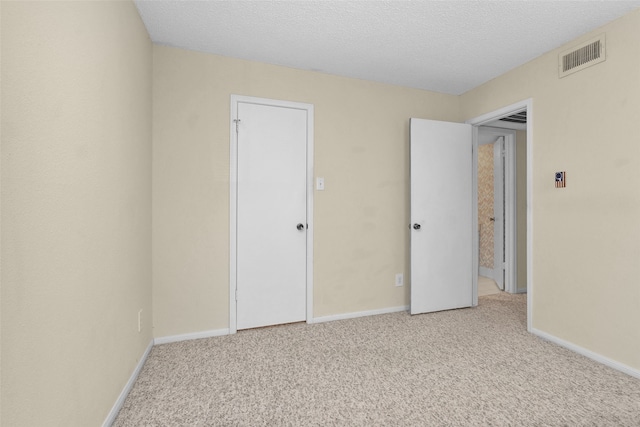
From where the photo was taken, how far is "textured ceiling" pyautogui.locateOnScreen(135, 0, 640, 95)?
2.04m

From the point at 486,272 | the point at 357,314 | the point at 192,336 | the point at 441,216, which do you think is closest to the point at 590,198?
the point at 441,216

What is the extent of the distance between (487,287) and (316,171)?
9.82ft

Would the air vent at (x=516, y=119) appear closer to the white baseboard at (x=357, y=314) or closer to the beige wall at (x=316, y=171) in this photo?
the beige wall at (x=316, y=171)

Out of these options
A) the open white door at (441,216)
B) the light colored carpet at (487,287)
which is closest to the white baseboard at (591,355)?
the open white door at (441,216)

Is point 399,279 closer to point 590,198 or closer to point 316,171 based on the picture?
point 316,171

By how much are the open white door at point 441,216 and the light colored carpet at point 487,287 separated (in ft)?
2.49

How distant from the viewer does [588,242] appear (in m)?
2.32

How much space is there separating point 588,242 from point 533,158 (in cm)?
80

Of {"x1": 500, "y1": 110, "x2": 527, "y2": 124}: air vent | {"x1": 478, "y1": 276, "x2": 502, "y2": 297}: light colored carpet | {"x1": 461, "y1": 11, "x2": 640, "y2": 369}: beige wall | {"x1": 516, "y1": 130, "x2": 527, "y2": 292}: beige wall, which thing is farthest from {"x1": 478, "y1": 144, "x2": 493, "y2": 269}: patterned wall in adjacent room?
{"x1": 461, "y1": 11, "x2": 640, "y2": 369}: beige wall

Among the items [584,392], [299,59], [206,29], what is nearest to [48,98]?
[206,29]

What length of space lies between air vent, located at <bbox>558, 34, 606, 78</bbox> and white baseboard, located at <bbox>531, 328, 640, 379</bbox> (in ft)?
6.86

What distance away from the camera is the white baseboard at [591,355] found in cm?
206

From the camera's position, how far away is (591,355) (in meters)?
2.29

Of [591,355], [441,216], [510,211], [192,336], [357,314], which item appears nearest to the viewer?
[591,355]
